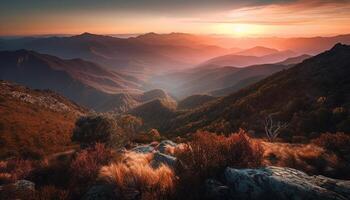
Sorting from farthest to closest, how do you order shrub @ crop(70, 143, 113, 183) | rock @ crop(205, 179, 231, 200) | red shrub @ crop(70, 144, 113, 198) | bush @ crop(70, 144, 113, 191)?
1. shrub @ crop(70, 143, 113, 183)
2. bush @ crop(70, 144, 113, 191)
3. red shrub @ crop(70, 144, 113, 198)
4. rock @ crop(205, 179, 231, 200)

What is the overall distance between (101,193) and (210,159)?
2.95 m

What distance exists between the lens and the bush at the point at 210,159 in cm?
633

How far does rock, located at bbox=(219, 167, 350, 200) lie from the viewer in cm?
547

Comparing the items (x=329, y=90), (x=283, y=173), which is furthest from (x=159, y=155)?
(x=329, y=90)

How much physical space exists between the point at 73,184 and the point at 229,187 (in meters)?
4.44

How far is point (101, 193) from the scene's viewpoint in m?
6.42

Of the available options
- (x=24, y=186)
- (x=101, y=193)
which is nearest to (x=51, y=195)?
(x=101, y=193)

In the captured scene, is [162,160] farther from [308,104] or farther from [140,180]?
[308,104]

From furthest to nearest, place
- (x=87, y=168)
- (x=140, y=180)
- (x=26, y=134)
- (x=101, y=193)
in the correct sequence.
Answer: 1. (x=26, y=134)
2. (x=87, y=168)
3. (x=140, y=180)
4. (x=101, y=193)

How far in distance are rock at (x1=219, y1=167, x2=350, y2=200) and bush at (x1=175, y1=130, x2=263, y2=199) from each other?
20.9 inches

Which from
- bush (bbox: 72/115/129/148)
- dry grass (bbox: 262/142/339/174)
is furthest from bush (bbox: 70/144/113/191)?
bush (bbox: 72/115/129/148)

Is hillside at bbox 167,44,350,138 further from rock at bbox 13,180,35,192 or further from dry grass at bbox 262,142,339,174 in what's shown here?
rock at bbox 13,180,35,192

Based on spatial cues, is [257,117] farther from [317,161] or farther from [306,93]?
[317,161]

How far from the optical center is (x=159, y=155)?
9953 millimetres
